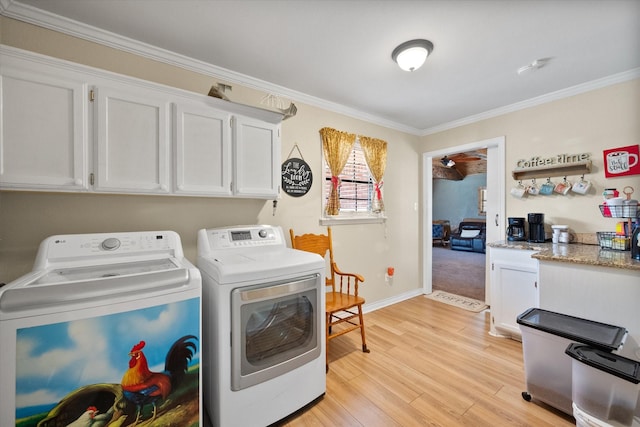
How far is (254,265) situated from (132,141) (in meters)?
1.09

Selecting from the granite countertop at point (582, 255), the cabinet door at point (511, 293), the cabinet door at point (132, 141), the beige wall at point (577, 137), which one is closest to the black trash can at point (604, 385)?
the granite countertop at point (582, 255)

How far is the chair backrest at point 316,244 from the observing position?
2.50 meters

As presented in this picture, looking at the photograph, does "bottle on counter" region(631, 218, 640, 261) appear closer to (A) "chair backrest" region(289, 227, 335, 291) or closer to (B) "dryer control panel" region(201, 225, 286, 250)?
(A) "chair backrest" region(289, 227, 335, 291)

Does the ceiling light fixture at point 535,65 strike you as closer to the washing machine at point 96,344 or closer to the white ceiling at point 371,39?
the white ceiling at point 371,39

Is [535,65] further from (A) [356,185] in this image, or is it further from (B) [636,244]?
(A) [356,185]

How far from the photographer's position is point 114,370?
43.3 inches

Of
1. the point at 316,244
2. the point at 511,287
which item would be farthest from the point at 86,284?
the point at 511,287

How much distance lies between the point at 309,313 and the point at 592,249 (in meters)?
2.53

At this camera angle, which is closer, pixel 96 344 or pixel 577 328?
pixel 96 344

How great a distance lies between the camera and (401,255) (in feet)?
11.9

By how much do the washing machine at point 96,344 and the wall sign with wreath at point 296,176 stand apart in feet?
4.42

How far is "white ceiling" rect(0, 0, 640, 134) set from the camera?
1.54 m

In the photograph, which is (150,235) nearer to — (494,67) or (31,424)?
(31,424)

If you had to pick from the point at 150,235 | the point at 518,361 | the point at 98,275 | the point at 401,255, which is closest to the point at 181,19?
the point at 150,235
